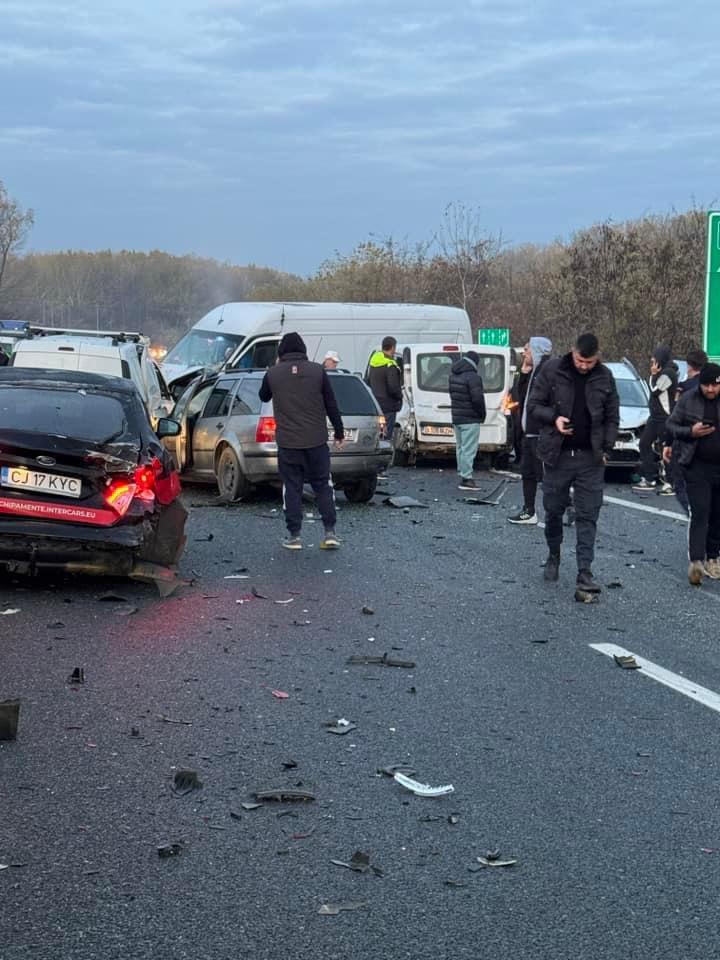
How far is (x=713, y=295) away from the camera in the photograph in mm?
16359

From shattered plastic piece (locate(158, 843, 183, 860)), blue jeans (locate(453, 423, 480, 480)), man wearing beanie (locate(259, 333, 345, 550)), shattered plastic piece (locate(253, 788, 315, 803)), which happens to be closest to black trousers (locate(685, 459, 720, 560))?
man wearing beanie (locate(259, 333, 345, 550))

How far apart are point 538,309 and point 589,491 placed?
129 feet

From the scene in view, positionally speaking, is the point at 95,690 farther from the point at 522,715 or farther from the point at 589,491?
the point at 589,491

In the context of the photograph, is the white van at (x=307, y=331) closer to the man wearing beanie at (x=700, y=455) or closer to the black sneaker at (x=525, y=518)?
the black sneaker at (x=525, y=518)

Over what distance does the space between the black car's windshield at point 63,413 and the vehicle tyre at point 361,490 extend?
267 inches

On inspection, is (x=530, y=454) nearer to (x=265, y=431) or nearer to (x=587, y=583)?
(x=265, y=431)

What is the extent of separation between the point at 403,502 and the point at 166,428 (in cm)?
611

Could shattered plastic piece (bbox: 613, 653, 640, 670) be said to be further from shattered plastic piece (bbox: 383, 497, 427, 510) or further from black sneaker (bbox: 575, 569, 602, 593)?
shattered plastic piece (bbox: 383, 497, 427, 510)

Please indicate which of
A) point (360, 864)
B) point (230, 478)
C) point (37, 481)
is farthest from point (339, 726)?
point (230, 478)

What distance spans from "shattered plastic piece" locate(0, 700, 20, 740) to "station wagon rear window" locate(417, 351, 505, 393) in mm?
17222

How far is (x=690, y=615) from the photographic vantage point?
10.1 m

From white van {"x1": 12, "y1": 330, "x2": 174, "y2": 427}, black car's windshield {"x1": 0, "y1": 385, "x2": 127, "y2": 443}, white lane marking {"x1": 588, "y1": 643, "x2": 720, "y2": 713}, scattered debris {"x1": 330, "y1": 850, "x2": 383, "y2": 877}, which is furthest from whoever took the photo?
white van {"x1": 12, "y1": 330, "x2": 174, "y2": 427}

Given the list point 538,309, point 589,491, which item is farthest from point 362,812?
point 538,309

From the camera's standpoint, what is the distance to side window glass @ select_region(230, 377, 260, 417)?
54.7 feet
